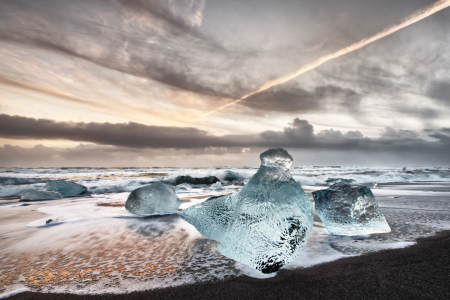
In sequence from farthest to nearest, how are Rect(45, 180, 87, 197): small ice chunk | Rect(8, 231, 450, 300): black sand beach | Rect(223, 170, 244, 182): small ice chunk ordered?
Rect(223, 170, 244, 182): small ice chunk
Rect(45, 180, 87, 197): small ice chunk
Rect(8, 231, 450, 300): black sand beach

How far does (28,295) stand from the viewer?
1490 mm

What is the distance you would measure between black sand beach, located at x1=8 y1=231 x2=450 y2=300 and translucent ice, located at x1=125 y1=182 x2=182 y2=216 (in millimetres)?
2752

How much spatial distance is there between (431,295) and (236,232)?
1.30m

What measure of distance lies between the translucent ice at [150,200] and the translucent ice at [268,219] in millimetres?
2283

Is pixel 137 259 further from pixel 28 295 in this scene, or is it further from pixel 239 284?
pixel 239 284

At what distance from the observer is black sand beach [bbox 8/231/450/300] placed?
1.41m

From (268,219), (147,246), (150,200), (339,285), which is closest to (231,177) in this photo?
(150,200)

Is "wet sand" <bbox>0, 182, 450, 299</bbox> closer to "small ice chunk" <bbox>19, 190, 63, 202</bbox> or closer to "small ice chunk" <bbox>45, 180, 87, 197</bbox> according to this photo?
"small ice chunk" <bbox>19, 190, 63, 202</bbox>

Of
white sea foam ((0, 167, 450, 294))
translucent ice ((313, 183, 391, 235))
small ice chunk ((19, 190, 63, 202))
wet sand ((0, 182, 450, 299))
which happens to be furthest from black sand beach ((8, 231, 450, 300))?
small ice chunk ((19, 190, 63, 202))

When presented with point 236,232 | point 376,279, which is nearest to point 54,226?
point 236,232

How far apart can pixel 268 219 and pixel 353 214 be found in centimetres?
147

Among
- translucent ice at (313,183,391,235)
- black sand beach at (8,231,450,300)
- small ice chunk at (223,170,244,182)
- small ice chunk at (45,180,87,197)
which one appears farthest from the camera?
small ice chunk at (223,170,244,182)

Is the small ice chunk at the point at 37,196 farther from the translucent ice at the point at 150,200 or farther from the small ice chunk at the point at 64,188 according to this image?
the translucent ice at the point at 150,200

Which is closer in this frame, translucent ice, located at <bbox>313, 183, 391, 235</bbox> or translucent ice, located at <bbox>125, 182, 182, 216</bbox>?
translucent ice, located at <bbox>313, 183, 391, 235</bbox>
